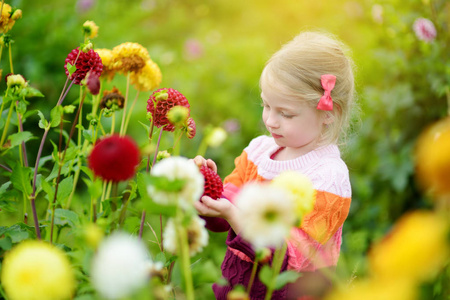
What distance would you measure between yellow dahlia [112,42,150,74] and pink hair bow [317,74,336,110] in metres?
0.47

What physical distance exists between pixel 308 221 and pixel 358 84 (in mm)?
816

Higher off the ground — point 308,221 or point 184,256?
point 184,256

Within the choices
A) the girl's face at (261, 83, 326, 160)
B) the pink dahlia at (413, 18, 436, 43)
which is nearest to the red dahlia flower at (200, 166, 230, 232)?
the girl's face at (261, 83, 326, 160)

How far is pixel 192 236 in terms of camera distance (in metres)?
0.70

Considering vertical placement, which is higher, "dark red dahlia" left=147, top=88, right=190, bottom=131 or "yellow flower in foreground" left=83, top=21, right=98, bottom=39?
"yellow flower in foreground" left=83, top=21, right=98, bottom=39

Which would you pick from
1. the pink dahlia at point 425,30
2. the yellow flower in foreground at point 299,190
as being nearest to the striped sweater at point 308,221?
the yellow flower in foreground at point 299,190

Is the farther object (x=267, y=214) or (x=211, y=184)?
(x=211, y=184)

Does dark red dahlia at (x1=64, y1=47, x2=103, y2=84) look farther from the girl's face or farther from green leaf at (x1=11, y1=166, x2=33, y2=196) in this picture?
the girl's face

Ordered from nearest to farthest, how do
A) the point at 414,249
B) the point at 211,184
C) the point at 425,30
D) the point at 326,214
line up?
the point at 414,249 → the point at 211,184 → the point at 326,214 → the point at 425,30

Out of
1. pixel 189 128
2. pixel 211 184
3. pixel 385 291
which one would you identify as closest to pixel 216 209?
pixel 211 184

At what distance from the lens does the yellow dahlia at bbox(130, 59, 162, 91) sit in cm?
123

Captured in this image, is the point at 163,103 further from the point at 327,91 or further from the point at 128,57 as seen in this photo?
the point at 327,91

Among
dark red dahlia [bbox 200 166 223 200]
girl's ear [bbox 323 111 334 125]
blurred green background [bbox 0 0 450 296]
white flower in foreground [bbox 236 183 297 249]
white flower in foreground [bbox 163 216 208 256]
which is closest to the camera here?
white flower in foreground [bbox 236 183 297 249]

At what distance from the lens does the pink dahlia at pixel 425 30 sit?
2139mm
